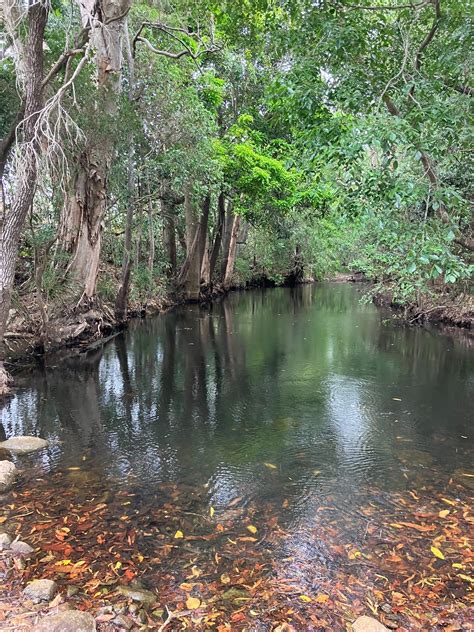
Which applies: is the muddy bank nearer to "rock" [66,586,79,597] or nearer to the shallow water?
the shallow water

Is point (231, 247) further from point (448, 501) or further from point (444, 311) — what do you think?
point (448, 501)

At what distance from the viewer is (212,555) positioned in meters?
3.80

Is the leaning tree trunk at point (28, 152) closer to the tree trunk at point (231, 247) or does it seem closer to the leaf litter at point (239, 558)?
the leaf litter at point (239, 558)

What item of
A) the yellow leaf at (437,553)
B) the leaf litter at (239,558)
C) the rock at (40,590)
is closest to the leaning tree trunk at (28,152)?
the leaf litter at (239,558)

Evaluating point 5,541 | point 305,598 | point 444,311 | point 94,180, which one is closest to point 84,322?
point 94,180

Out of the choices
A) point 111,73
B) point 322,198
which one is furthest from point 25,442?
point 322,198

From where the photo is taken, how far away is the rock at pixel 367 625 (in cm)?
293

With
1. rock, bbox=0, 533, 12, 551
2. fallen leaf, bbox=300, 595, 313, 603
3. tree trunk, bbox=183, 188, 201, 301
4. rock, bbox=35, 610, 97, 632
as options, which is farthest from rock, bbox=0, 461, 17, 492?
tree trunk, bbox=183, 188, 201, 301

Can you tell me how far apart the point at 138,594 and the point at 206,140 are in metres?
12.7

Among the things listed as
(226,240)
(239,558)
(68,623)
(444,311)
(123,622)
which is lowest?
(239,558)

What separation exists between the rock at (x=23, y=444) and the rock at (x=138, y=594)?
309 centimetres

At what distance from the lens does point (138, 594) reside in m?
3.25

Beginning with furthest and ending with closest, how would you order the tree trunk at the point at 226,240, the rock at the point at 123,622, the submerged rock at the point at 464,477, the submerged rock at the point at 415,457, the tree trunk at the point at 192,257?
the tree trunk at the point at 226,240 → the tree trunk at the point at 192,257 → the submerged rock at the point at 415,457 → the submerged rock at the point at 464,477 → the rock at the point at 123,622

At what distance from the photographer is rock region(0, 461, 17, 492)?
479 centimetres
